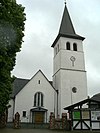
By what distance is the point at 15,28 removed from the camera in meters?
14.2

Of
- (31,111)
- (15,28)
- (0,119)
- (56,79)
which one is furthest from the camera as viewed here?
(56,79)

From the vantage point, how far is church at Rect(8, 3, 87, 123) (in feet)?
105

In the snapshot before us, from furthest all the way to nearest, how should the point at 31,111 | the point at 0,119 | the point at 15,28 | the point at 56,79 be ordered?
the point at 56,79, the point at 31,111, the point at 0,119, the point at 15,28

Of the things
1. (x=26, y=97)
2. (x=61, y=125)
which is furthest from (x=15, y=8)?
(x=26, y=97)

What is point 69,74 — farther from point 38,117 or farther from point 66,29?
point 66,29

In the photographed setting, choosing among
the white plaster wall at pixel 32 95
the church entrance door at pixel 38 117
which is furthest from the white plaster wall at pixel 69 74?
the church entrance door at pixel 38 117

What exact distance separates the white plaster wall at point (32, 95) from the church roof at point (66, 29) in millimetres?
10164

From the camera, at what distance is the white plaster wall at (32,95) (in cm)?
3186

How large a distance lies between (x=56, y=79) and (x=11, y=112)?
10.6 meters

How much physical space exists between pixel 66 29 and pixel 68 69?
389 inches

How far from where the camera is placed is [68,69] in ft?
119

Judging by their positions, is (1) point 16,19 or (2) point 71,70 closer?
(1) point 16,19

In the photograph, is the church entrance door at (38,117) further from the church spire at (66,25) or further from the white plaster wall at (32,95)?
the church spire at (66,25)

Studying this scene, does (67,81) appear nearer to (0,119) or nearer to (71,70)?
(71,70)
